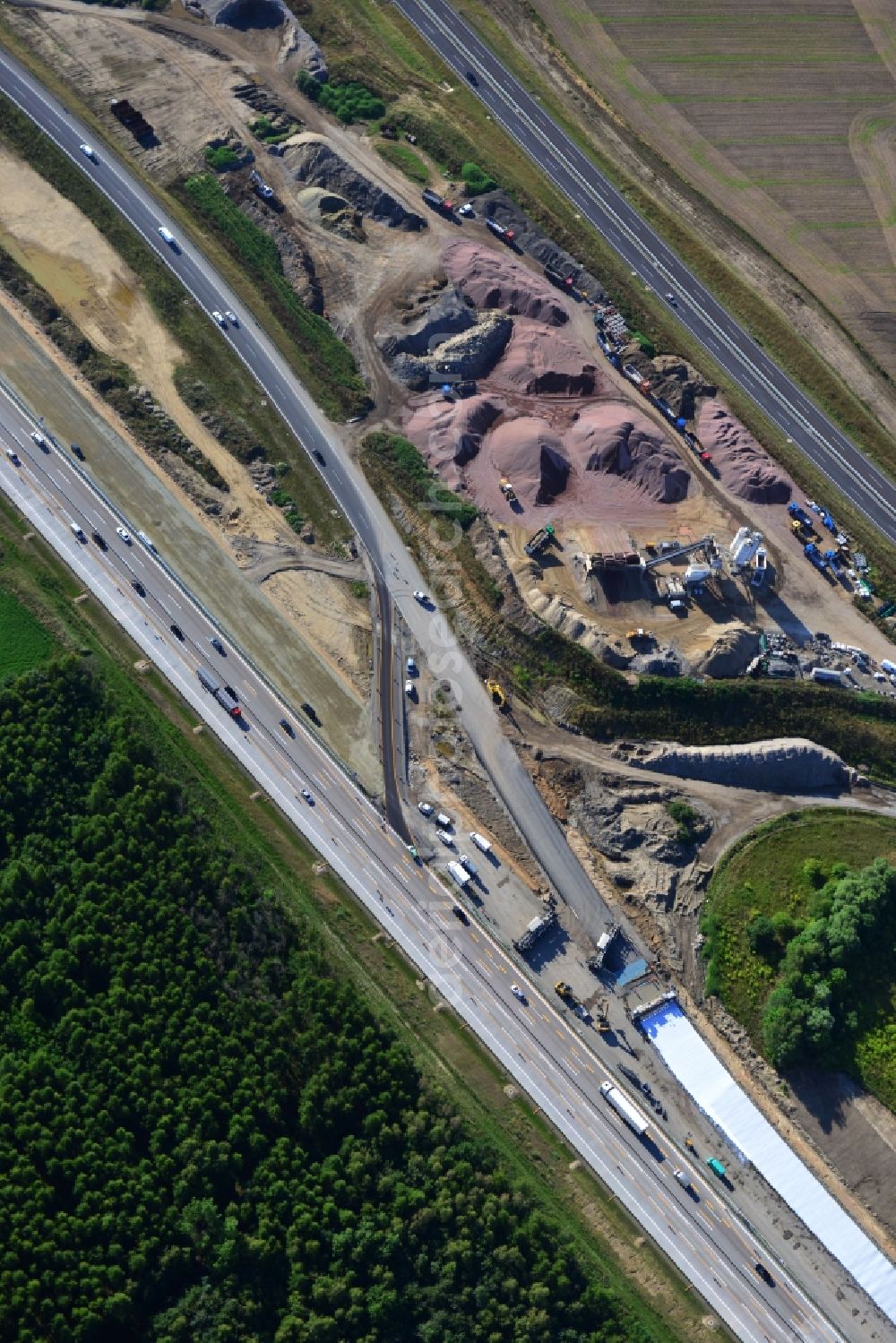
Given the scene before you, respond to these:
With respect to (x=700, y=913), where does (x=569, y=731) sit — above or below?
above

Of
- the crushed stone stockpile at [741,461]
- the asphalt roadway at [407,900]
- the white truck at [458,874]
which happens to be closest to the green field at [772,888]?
the asphalt roadway at [407,900]

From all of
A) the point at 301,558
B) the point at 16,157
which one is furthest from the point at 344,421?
the point at 16,157

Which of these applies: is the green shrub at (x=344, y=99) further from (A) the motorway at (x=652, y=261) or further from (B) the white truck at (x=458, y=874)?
(B) the white truck at (x=458, y=874)

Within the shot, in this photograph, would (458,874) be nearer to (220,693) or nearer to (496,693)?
(496,693)

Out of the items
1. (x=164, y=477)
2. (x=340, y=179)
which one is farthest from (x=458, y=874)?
(x=340, y=179)

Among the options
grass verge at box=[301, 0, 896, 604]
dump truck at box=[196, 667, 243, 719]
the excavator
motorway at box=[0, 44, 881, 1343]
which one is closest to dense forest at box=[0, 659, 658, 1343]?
motorway at box=[0, 44, 881, 1343]

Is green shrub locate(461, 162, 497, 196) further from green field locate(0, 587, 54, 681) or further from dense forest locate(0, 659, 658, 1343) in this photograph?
dense forest locate(0, 659, 658, 1343)

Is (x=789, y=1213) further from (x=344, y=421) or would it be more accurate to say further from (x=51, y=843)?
(x=344, y=421)
